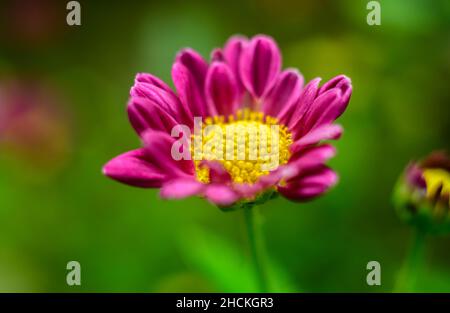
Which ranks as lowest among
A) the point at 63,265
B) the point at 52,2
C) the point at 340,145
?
the point at 63,265

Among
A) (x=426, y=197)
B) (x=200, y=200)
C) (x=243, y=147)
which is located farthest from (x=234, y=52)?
(x=200, y=200)

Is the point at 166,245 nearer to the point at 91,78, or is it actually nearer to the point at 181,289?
the point at 181,289

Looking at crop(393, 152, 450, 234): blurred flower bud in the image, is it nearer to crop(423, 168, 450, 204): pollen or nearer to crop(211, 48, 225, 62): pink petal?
crop(423, 168, 450, 204): pollen

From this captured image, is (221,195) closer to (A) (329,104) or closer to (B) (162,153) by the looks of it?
(B) (162,153)

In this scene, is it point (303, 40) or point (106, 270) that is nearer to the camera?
point (106, 270)

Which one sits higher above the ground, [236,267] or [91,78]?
[91,78]

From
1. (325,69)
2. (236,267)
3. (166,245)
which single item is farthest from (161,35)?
(236,267)
